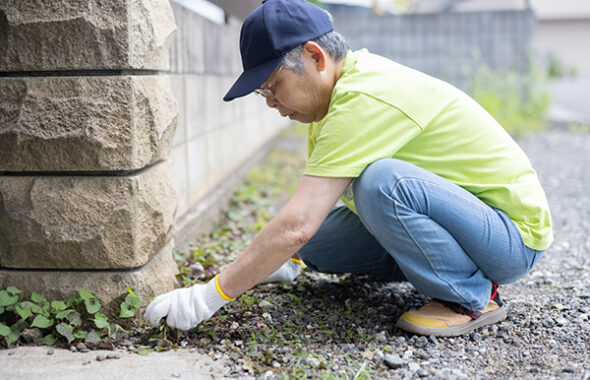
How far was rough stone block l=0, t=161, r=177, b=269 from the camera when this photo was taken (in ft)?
5.93

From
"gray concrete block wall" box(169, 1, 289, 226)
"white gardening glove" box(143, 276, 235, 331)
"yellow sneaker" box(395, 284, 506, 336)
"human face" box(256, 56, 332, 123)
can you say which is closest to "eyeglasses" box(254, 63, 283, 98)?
"human face" box(256, 56, 332, 123)

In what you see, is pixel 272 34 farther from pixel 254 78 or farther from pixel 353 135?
pixel 353 135

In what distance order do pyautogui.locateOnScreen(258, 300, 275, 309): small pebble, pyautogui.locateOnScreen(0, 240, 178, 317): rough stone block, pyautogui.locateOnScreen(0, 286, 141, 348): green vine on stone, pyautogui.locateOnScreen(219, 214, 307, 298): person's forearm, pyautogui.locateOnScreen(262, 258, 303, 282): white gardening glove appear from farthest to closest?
pyautogui.locateOnScreen(262, 258, 303, 282): white gardening glove, pyautogui.locateOnScreen(258, 300, 275, 309): small pebble, pyautogui.locateOnScreen(0, 240, 178, 317): rough stone block, pyautogui.locateOnScreen(0, 286, 141, 348): green vine on stone, pyautogui.locateOnScreen(219, 214, 307, 298): person's forearm

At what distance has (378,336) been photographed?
1.89 metres

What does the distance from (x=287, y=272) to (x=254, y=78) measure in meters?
0.94

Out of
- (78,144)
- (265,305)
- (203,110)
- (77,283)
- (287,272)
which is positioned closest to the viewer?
(78,144)

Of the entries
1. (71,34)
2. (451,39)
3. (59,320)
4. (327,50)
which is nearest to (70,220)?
(59,320)

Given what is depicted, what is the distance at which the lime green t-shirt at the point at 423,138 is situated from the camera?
5.50 feet

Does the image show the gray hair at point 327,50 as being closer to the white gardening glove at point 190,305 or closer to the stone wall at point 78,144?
the stone wall at point 78,144

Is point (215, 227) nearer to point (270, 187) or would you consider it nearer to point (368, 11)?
point (270, 187)

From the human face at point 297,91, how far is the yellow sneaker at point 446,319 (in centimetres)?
79

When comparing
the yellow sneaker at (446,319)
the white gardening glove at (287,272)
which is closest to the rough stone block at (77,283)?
the white gardening glove at (287,272)

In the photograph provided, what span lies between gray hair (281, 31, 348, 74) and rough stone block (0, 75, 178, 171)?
50 centimetres

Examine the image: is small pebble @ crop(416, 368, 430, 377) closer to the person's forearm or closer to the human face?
the person's forearm
